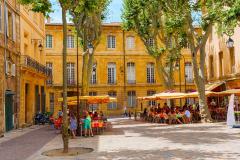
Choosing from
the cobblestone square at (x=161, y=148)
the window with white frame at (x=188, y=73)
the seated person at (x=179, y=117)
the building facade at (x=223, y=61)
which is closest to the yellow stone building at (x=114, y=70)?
the window with white frame at (x=188, y=73)

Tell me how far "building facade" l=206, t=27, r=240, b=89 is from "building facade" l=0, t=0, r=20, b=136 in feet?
45.4

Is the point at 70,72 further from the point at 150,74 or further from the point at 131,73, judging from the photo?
the point at 150,74

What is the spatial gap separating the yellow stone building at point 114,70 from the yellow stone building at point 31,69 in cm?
1168

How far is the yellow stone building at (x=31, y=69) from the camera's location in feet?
92.4

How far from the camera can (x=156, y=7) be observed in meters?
28.9

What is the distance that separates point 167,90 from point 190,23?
6885 mm

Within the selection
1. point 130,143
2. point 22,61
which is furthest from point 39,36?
point 130,143

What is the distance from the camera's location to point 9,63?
2473 centimetres

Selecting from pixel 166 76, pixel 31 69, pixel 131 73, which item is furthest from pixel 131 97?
pixel 31 69

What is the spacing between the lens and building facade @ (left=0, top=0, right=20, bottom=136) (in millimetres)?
22969

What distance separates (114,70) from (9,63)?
25.8 meters

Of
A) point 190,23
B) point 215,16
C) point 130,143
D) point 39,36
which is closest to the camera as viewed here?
point 130,143

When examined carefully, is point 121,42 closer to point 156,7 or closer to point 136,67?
point 136,67

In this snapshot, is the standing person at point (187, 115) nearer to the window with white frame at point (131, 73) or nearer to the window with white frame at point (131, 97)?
the window with white frame at point (131, 97)
